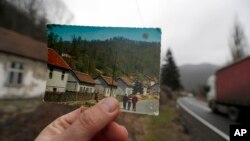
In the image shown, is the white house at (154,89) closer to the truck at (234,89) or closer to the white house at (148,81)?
the white house at (148,81)

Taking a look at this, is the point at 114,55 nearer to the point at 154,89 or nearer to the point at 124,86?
the point at 124,86

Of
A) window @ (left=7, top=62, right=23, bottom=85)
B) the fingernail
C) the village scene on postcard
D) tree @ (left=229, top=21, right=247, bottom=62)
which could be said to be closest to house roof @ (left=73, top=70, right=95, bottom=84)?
the village scene on postcard

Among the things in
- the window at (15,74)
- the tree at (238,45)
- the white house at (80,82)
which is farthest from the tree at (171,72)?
the white house at (80,82)

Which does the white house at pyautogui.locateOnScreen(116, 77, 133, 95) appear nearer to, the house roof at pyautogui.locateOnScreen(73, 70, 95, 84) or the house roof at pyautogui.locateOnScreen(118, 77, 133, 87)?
the house roof at pyautogui.locateOnScreen(118, 77, 133, 87)

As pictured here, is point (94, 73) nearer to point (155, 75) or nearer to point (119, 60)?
point (119, 60)

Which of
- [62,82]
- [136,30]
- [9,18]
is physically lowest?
[62,82]

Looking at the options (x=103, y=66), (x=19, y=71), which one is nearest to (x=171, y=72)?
(x=19, y=71)

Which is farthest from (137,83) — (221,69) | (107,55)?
(221,69)
